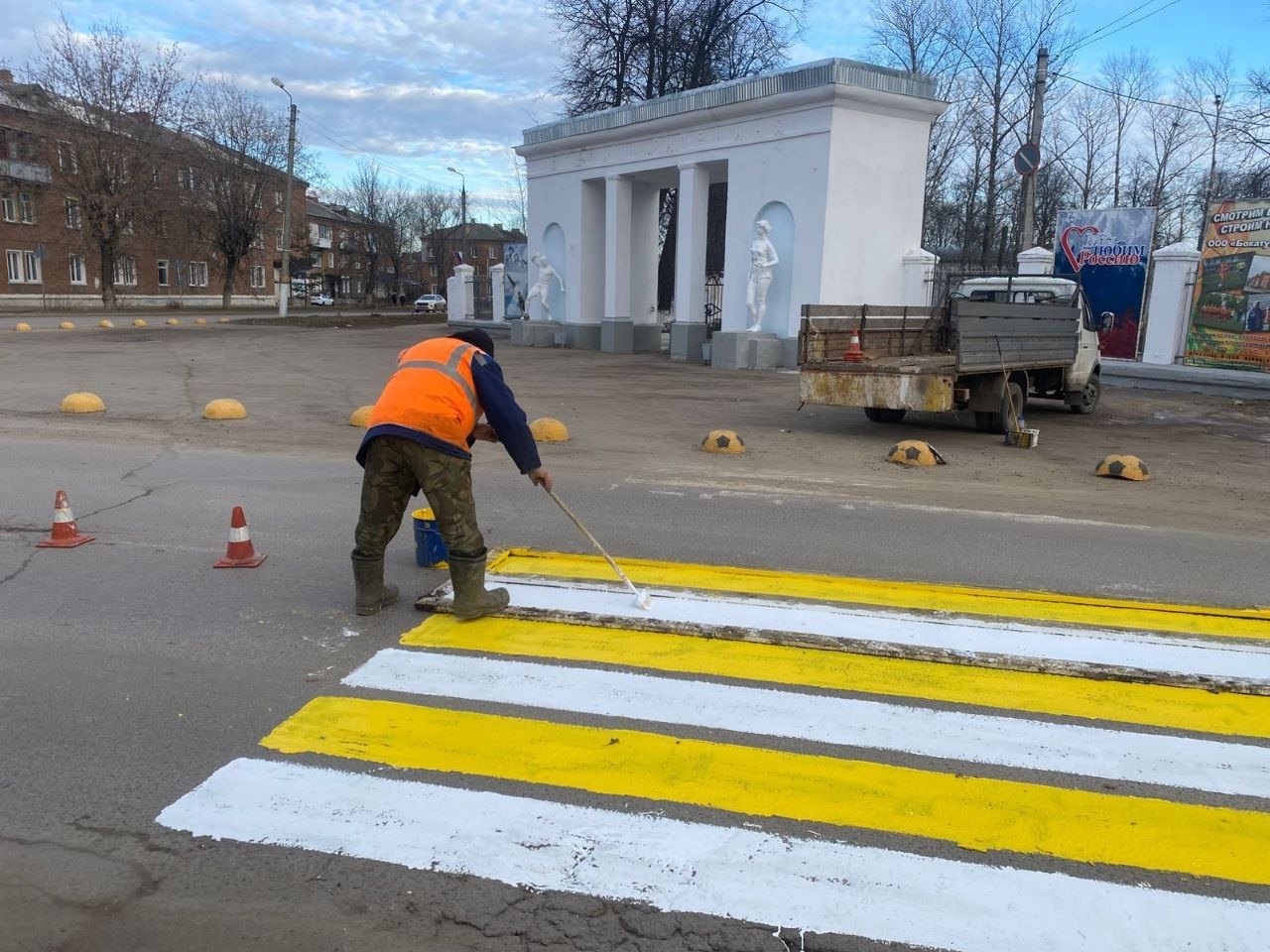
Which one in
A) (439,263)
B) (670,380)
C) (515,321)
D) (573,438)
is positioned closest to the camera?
(573,438)

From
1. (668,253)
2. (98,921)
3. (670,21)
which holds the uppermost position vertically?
(670,21)

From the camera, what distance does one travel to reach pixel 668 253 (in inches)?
1463

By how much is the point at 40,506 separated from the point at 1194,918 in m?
8.11

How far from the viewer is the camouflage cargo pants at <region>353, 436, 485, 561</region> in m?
4.62

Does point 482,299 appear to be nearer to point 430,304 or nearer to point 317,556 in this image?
point 430,304

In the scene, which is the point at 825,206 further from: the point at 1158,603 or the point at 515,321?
the point at 1158,603

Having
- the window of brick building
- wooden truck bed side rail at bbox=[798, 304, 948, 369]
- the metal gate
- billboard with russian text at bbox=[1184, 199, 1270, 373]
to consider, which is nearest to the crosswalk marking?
wooden truck bed side rail at bbox=[798, 304, 948, 369]

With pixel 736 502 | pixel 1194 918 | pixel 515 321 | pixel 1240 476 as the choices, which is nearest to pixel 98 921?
pixel 1194 918

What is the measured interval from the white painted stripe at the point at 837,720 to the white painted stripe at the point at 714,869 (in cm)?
77

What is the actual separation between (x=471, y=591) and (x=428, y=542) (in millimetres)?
1090

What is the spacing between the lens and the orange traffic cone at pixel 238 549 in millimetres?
5855

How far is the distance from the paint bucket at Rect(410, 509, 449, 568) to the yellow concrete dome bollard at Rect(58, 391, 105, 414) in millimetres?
9244

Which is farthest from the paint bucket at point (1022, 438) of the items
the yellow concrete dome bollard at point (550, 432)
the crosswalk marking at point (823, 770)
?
the crosswalk marking at point (823, 770)

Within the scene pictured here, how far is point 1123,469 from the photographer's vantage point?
967 cm
